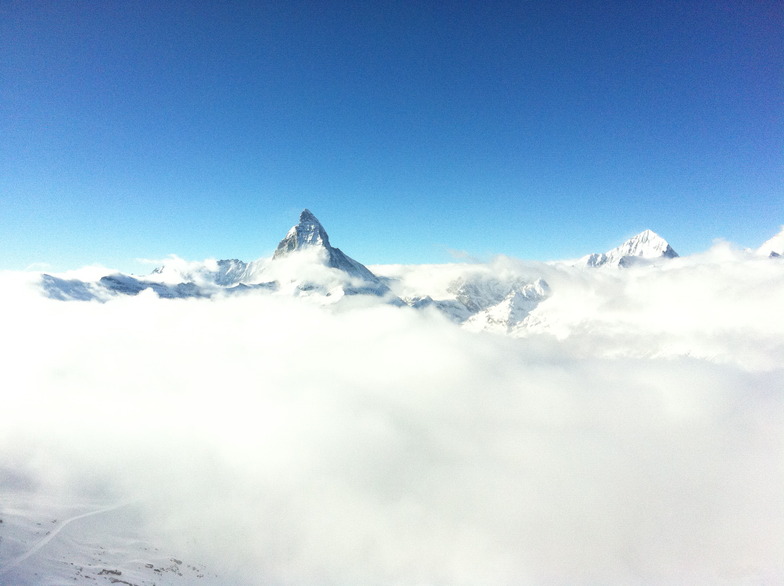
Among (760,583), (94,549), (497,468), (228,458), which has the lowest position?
(760,583)

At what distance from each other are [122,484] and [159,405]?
91051 mm

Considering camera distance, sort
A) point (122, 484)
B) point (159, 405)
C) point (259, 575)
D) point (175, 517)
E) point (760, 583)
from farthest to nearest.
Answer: point (159, 405) → point (760, 583) → point (122, 484) → point (175, 517) → point (259, 575)

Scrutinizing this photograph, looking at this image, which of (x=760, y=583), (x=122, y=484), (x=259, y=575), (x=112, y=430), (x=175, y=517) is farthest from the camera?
(x=760, y=583)

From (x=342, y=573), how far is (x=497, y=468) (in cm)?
12903

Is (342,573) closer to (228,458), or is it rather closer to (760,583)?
(228,458)

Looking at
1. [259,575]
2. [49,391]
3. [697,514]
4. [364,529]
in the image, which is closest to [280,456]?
[364,529]

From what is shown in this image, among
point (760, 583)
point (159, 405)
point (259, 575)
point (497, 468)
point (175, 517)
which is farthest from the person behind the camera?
point (497, 468)

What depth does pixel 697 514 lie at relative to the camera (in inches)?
7820

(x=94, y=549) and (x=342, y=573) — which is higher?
(x=94, y=549)

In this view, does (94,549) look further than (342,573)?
No

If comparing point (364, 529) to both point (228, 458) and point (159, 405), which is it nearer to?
point (228, 458)

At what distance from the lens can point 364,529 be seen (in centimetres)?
12219

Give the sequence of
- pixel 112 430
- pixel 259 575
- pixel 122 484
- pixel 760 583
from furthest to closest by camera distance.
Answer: pixel 760 583 → pixel 112 430 → pixel 122 484 → pixel 259 575

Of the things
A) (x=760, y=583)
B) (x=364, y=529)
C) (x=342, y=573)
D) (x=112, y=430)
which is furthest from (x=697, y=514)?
(x=112, y=430)
